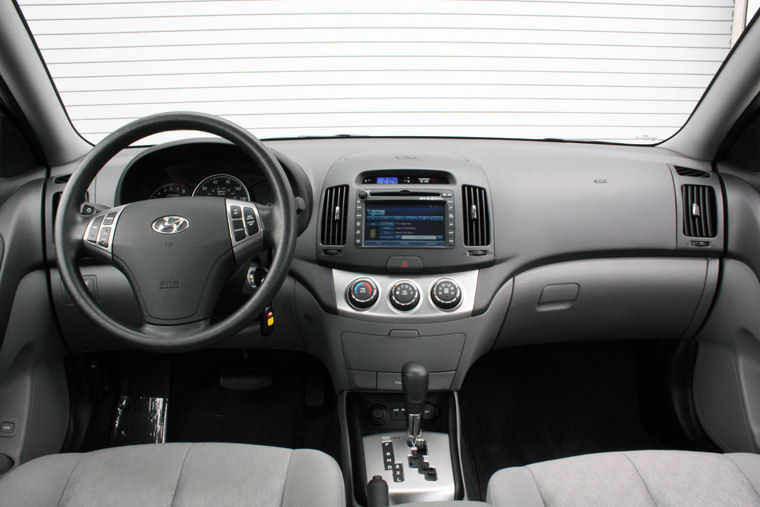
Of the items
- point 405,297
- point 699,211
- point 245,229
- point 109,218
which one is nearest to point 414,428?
point 405,297

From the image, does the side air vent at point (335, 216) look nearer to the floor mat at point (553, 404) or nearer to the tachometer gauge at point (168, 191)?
the tachometer gauge at point (168, 191)

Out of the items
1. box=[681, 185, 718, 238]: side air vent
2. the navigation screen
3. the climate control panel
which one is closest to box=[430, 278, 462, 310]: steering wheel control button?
the climate control panel

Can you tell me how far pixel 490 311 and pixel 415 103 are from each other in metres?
1.32

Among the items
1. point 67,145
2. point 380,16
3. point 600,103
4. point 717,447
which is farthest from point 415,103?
point 717,447

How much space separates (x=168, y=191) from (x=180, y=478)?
2.93ft

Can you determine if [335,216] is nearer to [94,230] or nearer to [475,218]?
[475,218]

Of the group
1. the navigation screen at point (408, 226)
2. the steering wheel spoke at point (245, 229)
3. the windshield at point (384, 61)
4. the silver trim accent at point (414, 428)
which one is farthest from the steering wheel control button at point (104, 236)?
the windshield at point (384, 61)

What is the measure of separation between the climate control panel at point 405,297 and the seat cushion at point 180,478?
47 centimetres

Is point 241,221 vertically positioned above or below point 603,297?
above

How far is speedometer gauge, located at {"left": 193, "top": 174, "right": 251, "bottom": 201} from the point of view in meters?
1.56

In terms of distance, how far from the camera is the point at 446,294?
4.89 feet

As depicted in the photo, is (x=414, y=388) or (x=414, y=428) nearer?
(x=414, y=388)

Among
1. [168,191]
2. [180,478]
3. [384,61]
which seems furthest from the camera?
[384,61]

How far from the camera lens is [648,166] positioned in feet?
5.60
